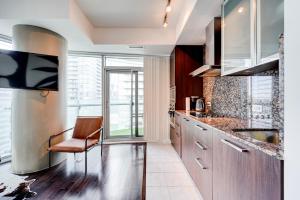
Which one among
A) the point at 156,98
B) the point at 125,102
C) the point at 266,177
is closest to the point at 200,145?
the point at 266,177

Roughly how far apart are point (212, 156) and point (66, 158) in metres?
3.18

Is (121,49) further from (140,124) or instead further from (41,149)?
(41,149)

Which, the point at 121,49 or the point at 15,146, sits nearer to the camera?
the point at 15,146

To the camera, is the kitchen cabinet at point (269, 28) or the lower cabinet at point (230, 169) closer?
the lower cabinet at point (230, 169)

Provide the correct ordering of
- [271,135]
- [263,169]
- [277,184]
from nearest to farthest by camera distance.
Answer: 1. [277,184]
2. [263,169]
3. [271,135]


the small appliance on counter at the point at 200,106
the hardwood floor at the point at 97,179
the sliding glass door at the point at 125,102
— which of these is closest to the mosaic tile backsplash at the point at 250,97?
the small appliance on counter at the point at 200,106

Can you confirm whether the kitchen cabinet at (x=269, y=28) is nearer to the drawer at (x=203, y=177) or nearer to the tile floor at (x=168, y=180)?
the drawer at (x=203, y=177)

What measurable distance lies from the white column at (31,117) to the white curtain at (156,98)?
8.23ft

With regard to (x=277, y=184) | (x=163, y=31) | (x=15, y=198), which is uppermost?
(x=163, y=31)

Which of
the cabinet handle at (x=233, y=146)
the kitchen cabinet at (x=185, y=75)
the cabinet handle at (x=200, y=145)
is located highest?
the kitchen cabinet at (x=185, y=75)

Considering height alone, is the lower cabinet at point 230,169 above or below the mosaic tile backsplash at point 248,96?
below

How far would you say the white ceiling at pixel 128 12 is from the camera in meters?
3.40

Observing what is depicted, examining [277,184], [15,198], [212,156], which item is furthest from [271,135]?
[15,198]

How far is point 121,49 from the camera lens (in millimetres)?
5039
